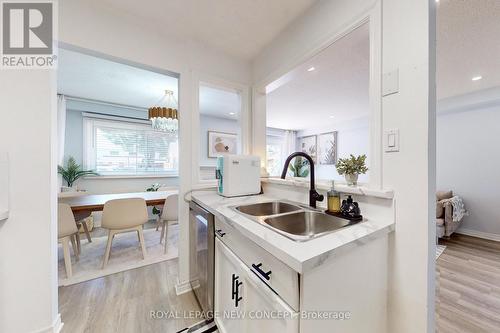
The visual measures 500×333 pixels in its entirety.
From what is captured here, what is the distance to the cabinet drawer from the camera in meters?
0.63

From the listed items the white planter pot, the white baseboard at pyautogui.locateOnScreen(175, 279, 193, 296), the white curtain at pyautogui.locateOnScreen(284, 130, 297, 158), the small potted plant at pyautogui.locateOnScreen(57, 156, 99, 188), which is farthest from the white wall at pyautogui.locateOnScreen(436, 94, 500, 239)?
the small potted plant at pyautogui.locateOnScreen(57, 156, 99, 188)

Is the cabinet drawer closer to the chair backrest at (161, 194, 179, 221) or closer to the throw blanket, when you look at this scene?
the chair backrest at (161, 194, 179, 221)

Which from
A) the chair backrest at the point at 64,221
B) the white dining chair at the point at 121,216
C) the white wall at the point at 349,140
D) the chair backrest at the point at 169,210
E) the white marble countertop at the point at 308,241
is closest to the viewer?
the white marble countertop at the point at 308,241

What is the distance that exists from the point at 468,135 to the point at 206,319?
4.90 metres

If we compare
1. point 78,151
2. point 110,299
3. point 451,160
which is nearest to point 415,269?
point 110,299

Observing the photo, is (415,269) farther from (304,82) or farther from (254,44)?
(304,82)

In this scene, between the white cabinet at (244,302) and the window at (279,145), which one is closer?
the white cabinet at (244,302)

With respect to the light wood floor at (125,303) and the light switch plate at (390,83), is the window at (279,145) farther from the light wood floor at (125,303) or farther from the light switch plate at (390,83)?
the light switch plate at (390,83)

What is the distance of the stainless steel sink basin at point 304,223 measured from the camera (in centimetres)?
113

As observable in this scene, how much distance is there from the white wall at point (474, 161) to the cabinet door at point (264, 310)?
4494mm

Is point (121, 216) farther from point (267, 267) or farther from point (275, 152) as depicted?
point (275, 152)

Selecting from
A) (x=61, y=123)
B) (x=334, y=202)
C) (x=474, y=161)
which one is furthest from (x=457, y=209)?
(x=61, y=123)

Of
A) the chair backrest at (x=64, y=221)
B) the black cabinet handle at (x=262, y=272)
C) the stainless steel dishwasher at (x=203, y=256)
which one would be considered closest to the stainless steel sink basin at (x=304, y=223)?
the black cabinet handle at (x=262, y=272)

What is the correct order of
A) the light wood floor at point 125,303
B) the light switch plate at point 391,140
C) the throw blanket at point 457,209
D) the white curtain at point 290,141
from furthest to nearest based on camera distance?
1. the white curtain at point 290,141
2. the throw blanket at point 457,209
3. the light wood floor at point 125,303
4. the light switch plate at point 391,140
